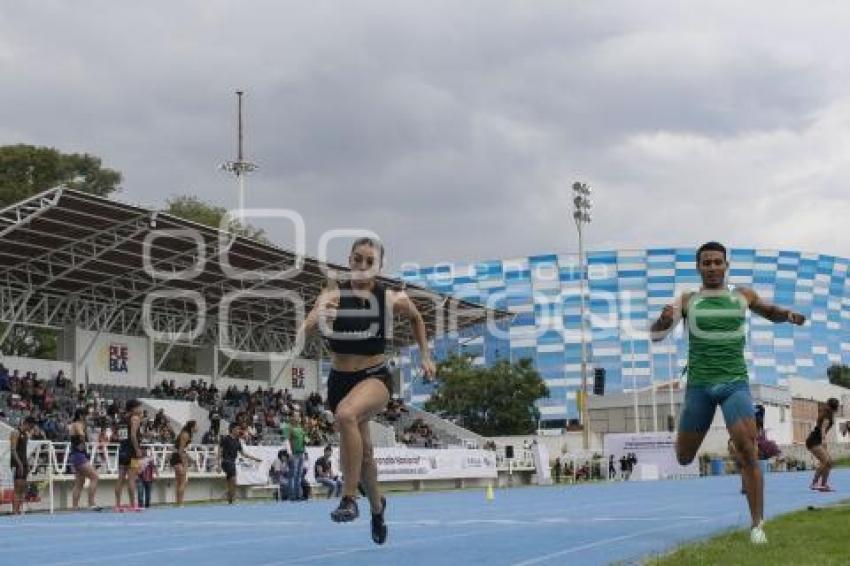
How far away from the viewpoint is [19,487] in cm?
2292

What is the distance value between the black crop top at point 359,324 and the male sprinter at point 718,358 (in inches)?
77.1

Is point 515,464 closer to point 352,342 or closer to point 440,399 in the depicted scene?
point 440,399

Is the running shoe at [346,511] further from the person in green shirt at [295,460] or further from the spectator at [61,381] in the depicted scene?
the spectator at [61,381]

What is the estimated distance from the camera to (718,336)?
8984 mm

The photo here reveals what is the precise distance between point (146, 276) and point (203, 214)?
28.0 metres

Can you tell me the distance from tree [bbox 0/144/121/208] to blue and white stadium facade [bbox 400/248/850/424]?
46942mm

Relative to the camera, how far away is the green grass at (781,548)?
7.40 metres

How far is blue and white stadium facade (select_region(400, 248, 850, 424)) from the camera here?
361 feet

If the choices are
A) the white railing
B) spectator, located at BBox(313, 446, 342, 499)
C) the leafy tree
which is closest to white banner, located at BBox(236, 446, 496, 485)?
spectator, located at BBox(313, 446, 342, 499)

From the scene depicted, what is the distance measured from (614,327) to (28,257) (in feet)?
268

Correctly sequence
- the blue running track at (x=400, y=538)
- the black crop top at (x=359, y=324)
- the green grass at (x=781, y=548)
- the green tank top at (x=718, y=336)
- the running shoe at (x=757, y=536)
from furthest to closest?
the green tank top at (x=718, y=336), the blue running track at (x=400, y=538), the running shoe at (x=757, y=536), the black crop top at (x=359, y=324), the green grass at (x=781, y=548)

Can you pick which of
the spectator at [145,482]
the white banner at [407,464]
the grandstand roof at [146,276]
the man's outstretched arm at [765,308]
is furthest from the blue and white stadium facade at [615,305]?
the man's outstretched arm at [765,308]

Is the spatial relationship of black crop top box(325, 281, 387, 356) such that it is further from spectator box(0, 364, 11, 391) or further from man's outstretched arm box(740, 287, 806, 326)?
spectator box(0, 364, 11, 391)

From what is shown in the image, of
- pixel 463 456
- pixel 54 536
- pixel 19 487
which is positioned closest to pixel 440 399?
pixel 463 456
